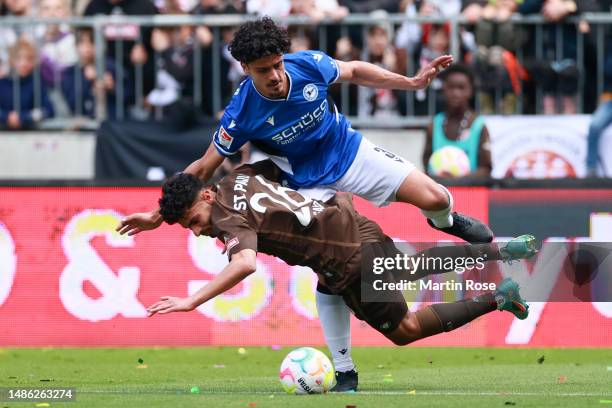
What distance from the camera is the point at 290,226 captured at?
9094 mm

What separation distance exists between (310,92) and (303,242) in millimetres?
1268

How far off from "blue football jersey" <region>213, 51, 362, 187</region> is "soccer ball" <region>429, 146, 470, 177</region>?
151 inches

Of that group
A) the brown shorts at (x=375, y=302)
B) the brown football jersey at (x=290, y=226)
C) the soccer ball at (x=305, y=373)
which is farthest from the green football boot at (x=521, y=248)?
the soccer ball at (x=305, y=373)

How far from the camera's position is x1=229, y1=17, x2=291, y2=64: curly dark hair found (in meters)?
9.34

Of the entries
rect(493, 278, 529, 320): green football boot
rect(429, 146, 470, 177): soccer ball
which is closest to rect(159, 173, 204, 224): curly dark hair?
rect(493, 278, 529, 320): green football boot

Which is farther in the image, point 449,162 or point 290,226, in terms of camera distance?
point 449,162

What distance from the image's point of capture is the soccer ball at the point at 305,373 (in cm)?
923

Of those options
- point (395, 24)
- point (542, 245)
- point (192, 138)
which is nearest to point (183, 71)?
point (192, 138)

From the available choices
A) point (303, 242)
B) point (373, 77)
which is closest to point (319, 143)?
point (373, 77)

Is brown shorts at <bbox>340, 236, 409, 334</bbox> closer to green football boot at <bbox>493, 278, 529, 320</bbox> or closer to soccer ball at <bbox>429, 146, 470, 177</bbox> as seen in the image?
green football boot at <bbox>493, 278, 529, 320</bbox>

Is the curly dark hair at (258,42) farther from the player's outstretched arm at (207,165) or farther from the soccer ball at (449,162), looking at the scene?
the soccer ball at (449,162)

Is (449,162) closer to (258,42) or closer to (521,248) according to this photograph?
(521,248)

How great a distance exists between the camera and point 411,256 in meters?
9.87

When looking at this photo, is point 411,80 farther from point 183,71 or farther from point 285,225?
point 183,71
